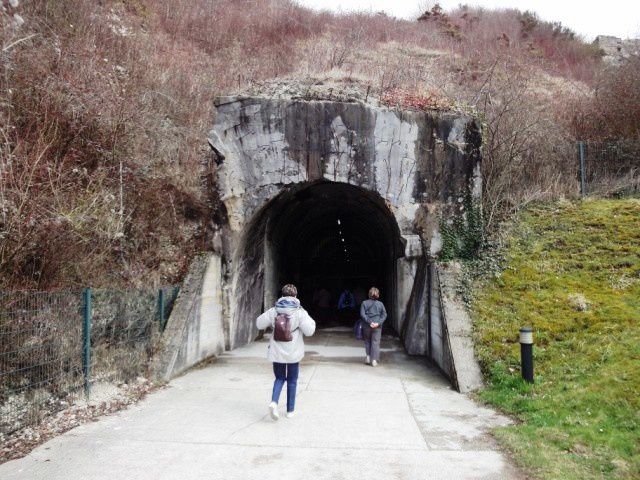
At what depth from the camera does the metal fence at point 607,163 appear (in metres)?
15.6

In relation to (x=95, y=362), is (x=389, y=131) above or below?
above

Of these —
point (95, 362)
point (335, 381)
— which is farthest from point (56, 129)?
point (335, 381)

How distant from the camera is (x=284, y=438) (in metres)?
6.03

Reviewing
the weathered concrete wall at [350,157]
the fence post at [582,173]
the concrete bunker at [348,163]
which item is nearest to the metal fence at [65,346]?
the concrete bunker at [348,163]

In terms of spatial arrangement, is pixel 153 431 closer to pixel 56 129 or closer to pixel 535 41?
pixel 56 129

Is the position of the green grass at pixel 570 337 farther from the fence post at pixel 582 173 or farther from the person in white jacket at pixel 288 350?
the person in white jacket at pixel 288 350

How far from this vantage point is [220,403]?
25.1 feet

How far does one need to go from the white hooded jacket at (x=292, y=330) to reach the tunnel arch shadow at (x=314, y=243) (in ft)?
17.6

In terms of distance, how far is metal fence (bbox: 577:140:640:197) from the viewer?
612 inches

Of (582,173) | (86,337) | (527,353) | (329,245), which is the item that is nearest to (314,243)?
(329,245)

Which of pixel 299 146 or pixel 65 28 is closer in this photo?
pixel 299 146

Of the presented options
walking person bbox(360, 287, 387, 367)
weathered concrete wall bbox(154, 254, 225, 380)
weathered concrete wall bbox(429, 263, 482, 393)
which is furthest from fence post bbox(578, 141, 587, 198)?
weathered concrete wall bbox(154, 254, 225, 380)

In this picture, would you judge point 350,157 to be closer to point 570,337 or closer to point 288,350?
point 570,337

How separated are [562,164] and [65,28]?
1502 centimetres
